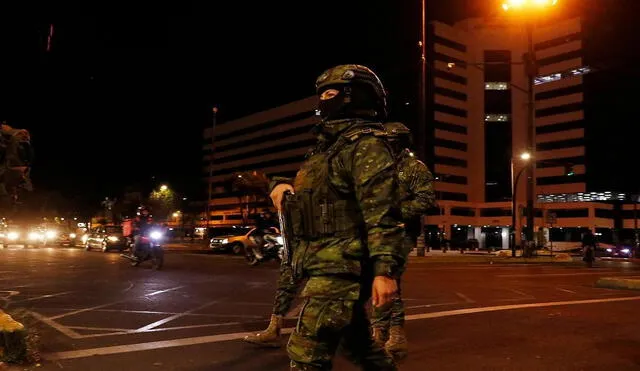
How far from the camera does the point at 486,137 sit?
9444 centimetres

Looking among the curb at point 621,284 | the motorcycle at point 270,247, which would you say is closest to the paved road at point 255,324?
the curb at point 621,284

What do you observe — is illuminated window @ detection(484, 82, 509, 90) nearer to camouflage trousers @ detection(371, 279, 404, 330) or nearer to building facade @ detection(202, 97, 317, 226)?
building facade @ detection(202, 97, 317, 226)

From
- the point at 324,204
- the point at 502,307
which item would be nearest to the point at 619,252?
the point at 502,307

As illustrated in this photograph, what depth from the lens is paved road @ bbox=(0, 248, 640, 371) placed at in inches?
210

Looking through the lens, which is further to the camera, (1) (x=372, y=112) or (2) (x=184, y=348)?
(2) (x=184, y=348)

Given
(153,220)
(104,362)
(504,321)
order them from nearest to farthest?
(104,362) < (504,321) < (153,220)

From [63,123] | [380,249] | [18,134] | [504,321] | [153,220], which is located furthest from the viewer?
[63,123]

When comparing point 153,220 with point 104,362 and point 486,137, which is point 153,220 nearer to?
point 104,362

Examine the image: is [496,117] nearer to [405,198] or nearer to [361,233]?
[405,198]

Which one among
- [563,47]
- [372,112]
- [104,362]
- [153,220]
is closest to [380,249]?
[372,112]

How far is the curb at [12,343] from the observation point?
16.1ft

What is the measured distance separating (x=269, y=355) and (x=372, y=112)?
300 centimetres

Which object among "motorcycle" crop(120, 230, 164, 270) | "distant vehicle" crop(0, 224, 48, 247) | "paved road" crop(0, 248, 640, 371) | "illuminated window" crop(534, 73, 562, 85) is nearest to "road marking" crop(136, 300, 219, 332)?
"paved road" crop(0, 248, 640, 371)

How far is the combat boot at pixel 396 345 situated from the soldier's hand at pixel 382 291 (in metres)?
2.65
